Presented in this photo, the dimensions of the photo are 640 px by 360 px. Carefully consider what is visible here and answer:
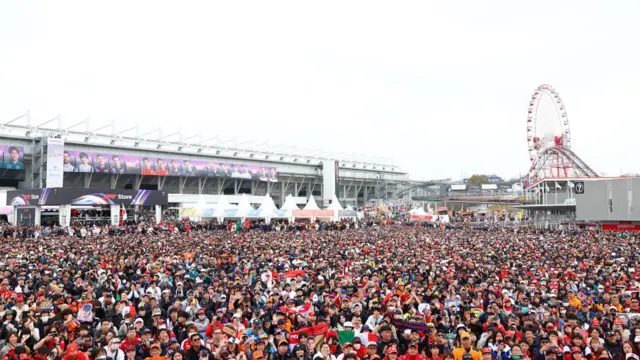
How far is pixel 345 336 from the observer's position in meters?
7.64

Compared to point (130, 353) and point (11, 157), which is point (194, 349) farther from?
point (11, 157)

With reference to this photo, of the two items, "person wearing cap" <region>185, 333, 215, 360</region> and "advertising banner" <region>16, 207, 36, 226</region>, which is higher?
"advertising banner" <region>16, 207, 36, 226</region>

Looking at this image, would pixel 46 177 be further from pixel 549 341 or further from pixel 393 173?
pixel 393 173

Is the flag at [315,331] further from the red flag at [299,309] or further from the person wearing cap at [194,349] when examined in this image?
Answer: the person wearing cap at [194,349]

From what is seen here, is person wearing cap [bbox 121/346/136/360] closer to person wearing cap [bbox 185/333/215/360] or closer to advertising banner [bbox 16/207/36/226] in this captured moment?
person wearing cap [bbox 185/333/215/360]

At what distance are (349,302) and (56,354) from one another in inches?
201

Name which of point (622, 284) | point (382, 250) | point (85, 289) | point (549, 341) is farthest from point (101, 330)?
point (382, 250)

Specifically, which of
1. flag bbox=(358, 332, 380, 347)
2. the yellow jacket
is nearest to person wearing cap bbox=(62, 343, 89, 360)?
flag bbox=(358, 332, 380, 347)

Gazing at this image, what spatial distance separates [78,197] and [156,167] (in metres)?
27.4

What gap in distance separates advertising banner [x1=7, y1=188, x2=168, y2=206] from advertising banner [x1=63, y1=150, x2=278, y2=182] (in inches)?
587

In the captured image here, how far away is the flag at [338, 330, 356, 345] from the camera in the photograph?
758cm

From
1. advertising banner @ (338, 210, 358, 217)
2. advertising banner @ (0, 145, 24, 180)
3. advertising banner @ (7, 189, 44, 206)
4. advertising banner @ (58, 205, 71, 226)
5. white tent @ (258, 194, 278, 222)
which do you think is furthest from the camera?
advertising banner @ (0, 145, 24, 180)

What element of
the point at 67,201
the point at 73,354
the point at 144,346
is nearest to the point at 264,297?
the point at 144,346

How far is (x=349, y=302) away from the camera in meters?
9.39
